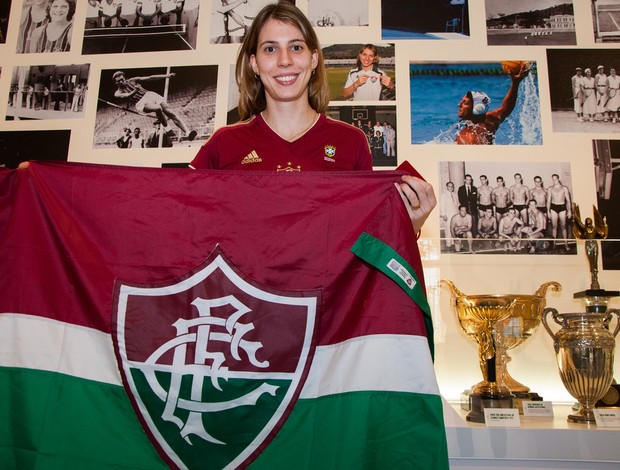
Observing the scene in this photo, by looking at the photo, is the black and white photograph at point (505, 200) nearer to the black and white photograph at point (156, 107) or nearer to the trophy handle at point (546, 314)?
the trophy handle at point (546, 314)

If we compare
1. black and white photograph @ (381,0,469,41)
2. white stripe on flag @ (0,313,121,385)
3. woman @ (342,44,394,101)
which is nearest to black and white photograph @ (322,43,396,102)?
woman @ (342,44,394,101)

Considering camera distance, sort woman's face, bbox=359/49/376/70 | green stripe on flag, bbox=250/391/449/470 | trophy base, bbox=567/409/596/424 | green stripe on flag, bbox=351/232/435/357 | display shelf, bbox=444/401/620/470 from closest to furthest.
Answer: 1. green stripe on flag, bbox=250/391/449/470
2. green stripe on flag, bbox=351/232/435/357
3. display shelf, bbox=444/401/620/470
4. trophy base, bbox=567/409/596/424
5. woman's face, bbox=359/49/376/70

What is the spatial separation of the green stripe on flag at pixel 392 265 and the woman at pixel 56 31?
7.65 feet

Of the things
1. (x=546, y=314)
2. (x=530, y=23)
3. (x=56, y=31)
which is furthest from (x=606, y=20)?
(x=56, y=31)

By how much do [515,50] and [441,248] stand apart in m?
1.20

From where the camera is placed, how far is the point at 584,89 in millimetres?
2680

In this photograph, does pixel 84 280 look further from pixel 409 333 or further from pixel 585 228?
pixel 585 228

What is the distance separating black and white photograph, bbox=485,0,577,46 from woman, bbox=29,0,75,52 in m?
2.19

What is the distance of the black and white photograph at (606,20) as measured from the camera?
2758 millimetres

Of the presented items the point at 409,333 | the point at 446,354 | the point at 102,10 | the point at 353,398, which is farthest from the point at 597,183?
the point at 102,10

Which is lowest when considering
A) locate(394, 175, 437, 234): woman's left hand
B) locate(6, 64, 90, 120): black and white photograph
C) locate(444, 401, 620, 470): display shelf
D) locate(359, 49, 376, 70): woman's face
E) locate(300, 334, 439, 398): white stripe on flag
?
locate(444, 401, 620, 470): display shelf

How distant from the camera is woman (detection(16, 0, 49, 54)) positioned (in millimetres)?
3000

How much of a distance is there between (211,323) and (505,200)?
5.57ft

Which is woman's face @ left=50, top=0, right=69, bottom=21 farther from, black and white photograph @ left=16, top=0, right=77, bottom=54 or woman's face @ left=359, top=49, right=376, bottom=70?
woman's face @ left=359, top=49, right=376, bottom=70
